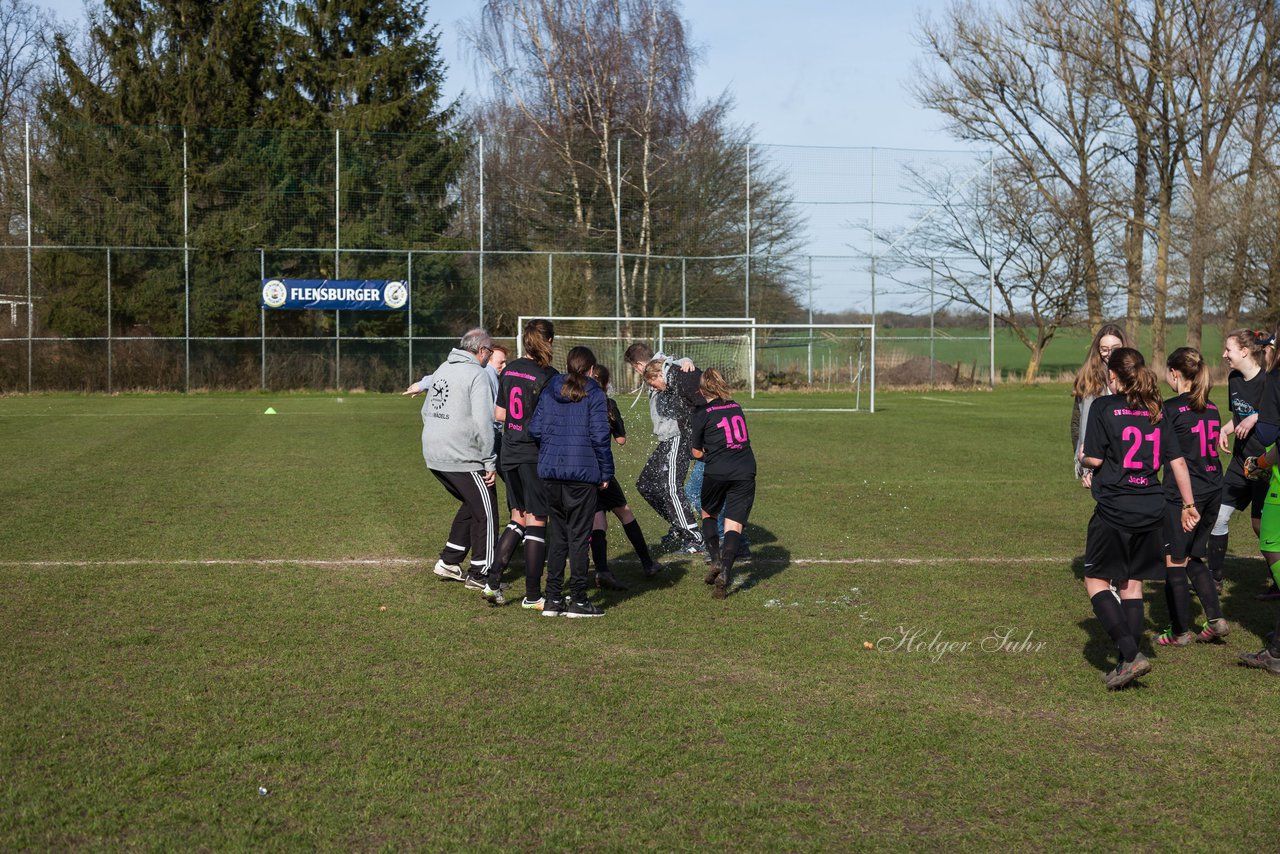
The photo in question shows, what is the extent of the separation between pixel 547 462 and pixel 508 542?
914 millimetres

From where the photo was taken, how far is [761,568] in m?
9.05

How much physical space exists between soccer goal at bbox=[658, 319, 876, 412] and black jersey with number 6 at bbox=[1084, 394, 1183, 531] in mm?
26070

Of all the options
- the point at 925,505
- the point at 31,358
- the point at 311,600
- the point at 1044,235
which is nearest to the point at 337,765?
the point at 311,600

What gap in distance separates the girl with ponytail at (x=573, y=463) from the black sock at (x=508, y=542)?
418mm

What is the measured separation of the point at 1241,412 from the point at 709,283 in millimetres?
29190

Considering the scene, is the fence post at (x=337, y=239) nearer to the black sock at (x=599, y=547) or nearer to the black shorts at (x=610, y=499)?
the black shorts at (x=610, y=499)

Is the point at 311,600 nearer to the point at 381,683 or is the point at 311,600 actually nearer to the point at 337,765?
the point at 381,683

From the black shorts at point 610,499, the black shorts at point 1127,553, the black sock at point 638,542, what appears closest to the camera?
the black shorts at point 1127,553

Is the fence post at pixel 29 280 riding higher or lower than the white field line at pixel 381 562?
higher

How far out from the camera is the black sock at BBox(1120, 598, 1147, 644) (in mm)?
5984

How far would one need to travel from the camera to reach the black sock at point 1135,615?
5.98 metres

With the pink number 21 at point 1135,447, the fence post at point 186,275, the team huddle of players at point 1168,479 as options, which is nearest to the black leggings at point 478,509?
the team huddle of players at point 1168,479

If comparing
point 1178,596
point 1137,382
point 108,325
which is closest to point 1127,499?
point 1137,382

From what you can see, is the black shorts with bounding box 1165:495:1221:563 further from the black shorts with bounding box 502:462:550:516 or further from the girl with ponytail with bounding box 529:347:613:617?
the black shorts with bounding box 502:462:550:516
